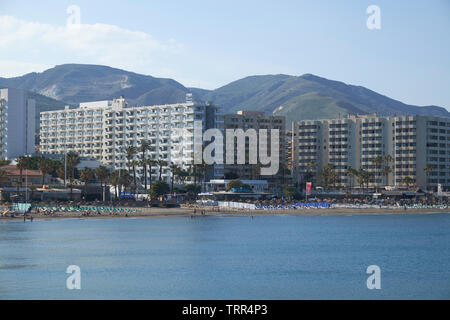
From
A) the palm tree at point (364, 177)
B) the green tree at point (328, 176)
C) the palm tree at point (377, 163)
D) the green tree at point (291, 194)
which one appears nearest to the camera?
the green tree at point (291, 194)

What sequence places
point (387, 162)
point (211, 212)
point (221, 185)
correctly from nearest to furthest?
point (211, 212)
point (221, 185)
point (387, 162)

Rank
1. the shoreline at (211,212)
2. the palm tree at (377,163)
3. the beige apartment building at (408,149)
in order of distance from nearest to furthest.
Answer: the shoreline at (211,212)
the palm tree at (377,163)
the beige apartment building at (408,149)

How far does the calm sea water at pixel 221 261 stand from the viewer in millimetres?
51625

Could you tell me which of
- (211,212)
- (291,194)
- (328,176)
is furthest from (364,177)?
(211,212)

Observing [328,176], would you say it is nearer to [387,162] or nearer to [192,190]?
[387,162]

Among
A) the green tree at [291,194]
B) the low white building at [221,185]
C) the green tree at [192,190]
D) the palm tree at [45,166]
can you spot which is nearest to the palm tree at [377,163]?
the green tree at [291,194]

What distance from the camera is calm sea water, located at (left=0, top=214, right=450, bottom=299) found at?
5162cm

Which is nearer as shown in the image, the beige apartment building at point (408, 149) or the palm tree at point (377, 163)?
the palm tree at point (377, 163)

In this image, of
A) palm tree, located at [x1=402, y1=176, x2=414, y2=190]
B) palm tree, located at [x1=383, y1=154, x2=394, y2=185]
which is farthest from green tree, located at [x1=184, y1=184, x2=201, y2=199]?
palm tree, located at [x1=402, y1=176, x2=414, y2=190]

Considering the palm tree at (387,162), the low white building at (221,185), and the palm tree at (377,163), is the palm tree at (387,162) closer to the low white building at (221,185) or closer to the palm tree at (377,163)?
the palm tree at (377,163)

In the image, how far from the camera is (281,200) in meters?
167

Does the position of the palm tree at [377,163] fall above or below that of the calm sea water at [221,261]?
above

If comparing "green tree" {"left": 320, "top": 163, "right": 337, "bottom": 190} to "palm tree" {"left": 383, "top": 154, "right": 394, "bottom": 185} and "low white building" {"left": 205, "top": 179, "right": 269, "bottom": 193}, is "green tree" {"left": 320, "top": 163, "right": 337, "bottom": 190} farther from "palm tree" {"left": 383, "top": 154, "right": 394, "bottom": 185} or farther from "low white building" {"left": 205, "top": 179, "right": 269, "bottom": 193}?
"low white building" {"left": 205, "top": 179, "right": 269, "bottom": 193}

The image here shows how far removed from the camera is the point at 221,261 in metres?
69.6
